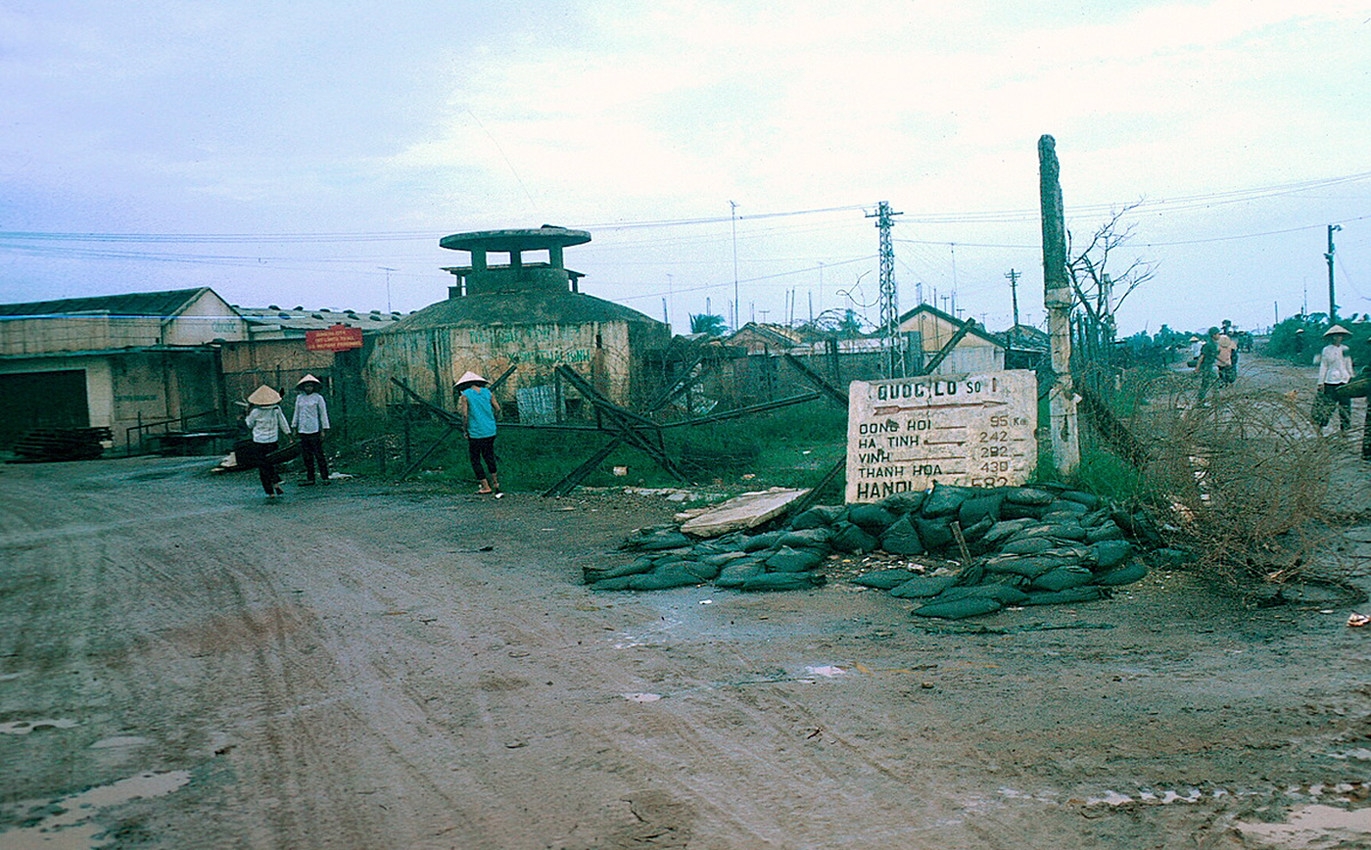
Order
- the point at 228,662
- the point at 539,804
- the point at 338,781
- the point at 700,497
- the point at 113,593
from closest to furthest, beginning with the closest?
the point at 539,804
the point at 338,781
the point at 228,662
the point at 113,593
the point at 700,497

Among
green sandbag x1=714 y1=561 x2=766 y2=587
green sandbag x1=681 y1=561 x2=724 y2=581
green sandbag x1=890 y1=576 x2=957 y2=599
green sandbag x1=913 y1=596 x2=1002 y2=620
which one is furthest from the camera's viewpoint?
green sandbag x1=681 y1=561 x2=724 y2=581

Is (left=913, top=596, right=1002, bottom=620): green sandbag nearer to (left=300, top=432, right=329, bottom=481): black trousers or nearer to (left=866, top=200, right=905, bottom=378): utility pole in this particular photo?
(left=300, top=432, right=329, bottom=481): black trousers

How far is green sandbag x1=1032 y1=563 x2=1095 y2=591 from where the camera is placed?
659 cm

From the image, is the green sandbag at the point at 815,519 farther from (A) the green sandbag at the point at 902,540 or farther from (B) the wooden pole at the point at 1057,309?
(B) the wooden pole at the point at 1057,309

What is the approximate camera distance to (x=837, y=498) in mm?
10422

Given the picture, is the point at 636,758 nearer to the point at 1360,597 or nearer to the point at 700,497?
the point at 1360,597

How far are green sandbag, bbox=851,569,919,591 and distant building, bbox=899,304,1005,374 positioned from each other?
28.0 ft

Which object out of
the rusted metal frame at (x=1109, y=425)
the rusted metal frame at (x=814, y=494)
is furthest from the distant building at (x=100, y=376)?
the rusted metal frame at (x=1109, y=425)

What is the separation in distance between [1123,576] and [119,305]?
42858 millimetres

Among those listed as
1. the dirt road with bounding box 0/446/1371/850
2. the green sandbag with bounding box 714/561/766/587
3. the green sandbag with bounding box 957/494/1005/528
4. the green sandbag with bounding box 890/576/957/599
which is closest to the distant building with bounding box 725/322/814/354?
the green sandbag with bounding box 957/494/1005/528

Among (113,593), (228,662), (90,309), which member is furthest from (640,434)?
(90,309)

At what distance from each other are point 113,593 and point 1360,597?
8.63m

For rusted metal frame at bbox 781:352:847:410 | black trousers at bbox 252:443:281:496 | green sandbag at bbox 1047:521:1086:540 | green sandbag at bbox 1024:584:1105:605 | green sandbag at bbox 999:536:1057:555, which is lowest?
green sandbag at bbox 1024:584:1105:605

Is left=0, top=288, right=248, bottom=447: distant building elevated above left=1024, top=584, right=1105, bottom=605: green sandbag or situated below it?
above
